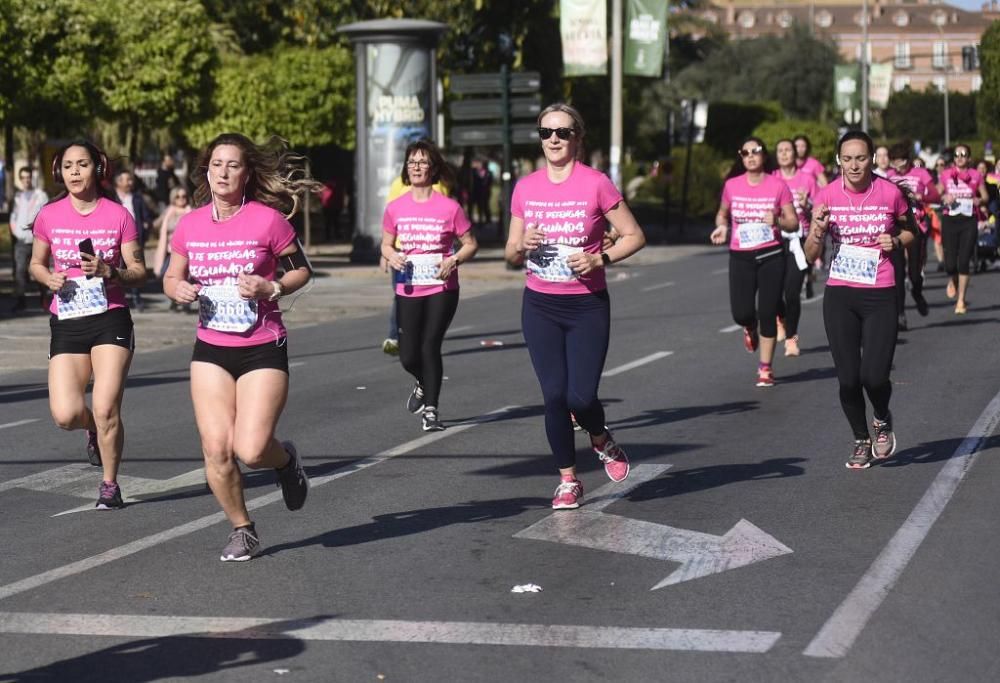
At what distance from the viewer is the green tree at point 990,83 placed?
7525 cm

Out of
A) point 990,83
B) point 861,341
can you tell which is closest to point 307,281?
point 861,341

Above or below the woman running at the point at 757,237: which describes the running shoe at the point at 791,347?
below

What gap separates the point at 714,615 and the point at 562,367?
2.30m

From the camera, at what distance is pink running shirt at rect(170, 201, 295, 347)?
7094 mm

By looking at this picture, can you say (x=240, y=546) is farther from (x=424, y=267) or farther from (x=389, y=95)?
(x=389, y=95)

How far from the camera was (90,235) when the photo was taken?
860 centimetres

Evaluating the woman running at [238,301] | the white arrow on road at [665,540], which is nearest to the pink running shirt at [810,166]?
the white arrow on road at [665,540]

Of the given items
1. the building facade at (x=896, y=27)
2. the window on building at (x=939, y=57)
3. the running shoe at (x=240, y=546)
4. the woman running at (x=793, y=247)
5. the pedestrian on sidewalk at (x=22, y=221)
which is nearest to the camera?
the running shoe at (x=240, y=546)

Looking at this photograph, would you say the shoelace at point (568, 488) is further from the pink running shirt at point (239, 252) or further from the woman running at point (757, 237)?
the woman running at point (757, 237)

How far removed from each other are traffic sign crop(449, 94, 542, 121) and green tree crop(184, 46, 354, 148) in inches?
293

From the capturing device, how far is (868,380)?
9.51 m

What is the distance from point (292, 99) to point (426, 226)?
25615 mm

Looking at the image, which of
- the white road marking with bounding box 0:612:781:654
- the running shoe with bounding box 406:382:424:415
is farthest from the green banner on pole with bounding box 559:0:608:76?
the white road marking with bounding box 0:612:781:654

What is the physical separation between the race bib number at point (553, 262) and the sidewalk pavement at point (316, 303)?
3.70 m
